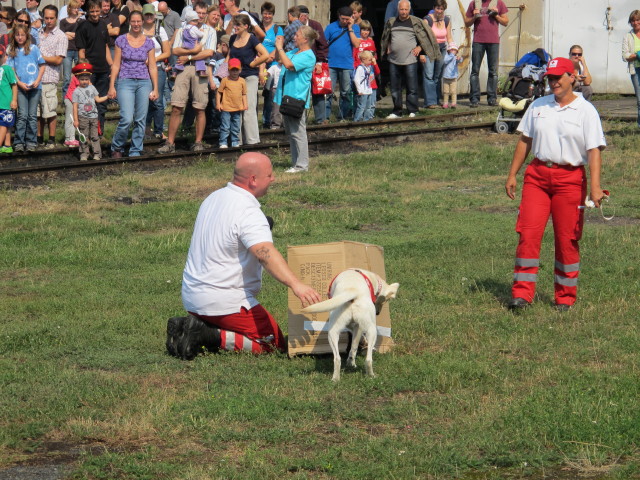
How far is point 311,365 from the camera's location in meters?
7.69

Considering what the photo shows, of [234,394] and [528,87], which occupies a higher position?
[528,87]

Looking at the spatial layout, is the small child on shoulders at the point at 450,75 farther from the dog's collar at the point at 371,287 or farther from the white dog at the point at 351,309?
the white dog at the point at 351,309

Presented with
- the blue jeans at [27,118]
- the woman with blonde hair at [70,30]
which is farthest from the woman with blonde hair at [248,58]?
the blue jeans at [27,118]

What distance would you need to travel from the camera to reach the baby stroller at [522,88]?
1997cm

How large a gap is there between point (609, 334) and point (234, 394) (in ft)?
9.99

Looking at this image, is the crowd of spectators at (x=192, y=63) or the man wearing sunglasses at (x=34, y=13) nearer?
the crowd of spectators at (x=192, y=63)

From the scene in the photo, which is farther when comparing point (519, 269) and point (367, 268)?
point (519, 269)

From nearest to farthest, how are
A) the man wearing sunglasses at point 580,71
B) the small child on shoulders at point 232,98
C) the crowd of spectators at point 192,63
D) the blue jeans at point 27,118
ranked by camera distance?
the crowd of spectators at point 192,63 < the blue jeans at point 27,118 < the small child on shoulders at point 232,98 < the man wearing sunglasses at point 580,71

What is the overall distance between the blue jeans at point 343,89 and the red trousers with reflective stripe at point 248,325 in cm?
1433

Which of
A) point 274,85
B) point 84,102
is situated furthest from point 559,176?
point 274,85

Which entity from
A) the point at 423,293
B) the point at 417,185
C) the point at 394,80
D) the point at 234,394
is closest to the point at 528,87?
the point at 394,80

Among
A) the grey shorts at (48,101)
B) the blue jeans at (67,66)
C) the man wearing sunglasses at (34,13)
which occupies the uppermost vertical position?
the man wearing sunglasses at (34,13)

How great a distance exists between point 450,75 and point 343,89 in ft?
9.62

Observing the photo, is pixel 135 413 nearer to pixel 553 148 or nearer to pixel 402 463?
pixel 402 463
